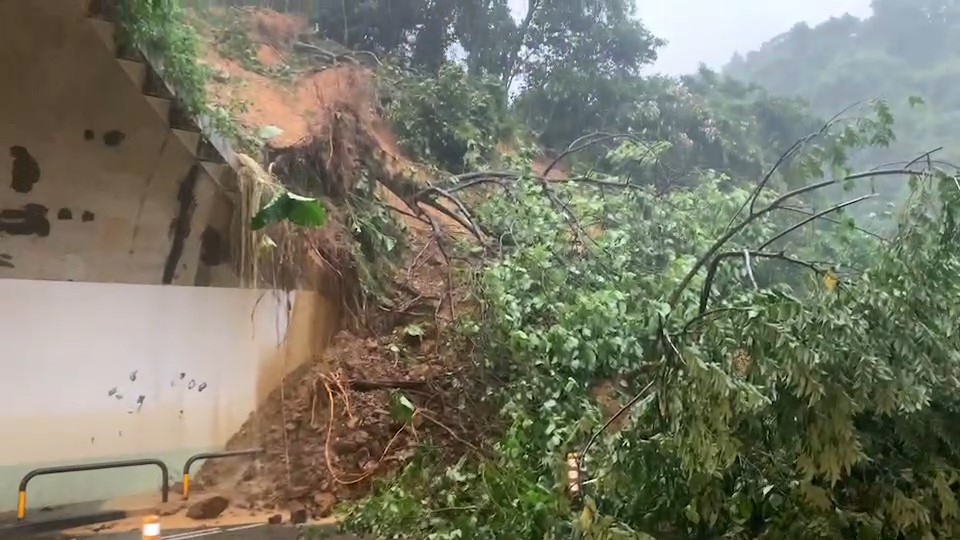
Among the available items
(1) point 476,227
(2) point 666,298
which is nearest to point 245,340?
(1) point 476,227

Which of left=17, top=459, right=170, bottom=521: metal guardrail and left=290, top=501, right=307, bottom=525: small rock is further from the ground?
left=17, top=459, right=170, bottom=521: metal guardrail

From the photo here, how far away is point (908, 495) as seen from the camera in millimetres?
3520

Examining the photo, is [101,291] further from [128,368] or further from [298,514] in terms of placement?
[298,514]

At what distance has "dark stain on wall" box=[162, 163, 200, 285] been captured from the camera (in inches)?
255

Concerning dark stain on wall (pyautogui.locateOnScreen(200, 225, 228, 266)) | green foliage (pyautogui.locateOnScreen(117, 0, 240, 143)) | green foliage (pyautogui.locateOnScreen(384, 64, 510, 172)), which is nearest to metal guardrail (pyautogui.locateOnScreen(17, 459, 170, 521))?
dark stain on wall (pyautogui.locateOnScreen(200, 225, 228, 266))

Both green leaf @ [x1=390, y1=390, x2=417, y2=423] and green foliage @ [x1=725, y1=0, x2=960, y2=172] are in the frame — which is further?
green foliage @ [x1=725, y1=0, x2=960, y2=172]

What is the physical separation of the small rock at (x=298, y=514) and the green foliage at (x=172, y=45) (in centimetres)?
313

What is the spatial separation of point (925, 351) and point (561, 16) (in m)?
13.5

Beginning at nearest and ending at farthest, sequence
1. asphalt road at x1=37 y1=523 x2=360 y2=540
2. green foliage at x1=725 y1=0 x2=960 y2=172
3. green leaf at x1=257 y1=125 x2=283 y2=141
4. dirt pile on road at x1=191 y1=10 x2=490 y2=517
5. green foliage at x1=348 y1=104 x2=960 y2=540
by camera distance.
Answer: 1. green foliage at x1=348 y1=104 x2=960 y2=540
2. asphalt road at x1=37 y1=523 x2=360 y2=540
3. dirt pile on road at x1=191 y1=10 x2=490 y2=517
4. green leaf at x1=257 y1=125 x2=283 y2=141
5. green foliage at x1=725 y1=0 x2=960 y2=172

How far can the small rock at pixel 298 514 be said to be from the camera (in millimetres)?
5910

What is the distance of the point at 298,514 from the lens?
5965 mm

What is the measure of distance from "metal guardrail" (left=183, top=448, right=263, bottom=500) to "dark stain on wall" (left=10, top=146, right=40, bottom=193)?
2.51 meters

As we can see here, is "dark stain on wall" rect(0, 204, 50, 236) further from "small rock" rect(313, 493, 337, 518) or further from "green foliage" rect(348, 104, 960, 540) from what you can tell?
"green foliage" rect(348, 104, 960, 540)

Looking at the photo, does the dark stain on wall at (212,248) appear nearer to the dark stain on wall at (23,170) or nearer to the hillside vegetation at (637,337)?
the hillside vegetation at (637,337)
